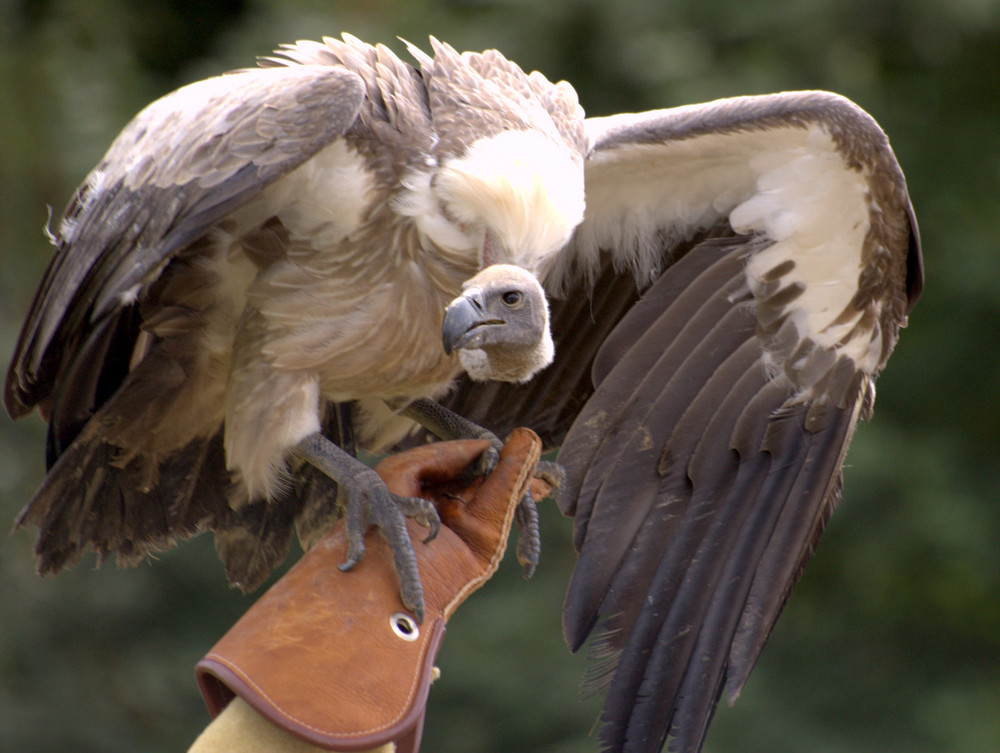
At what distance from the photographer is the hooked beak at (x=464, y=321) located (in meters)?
3.09

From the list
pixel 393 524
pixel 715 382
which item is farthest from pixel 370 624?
pixel 715 382

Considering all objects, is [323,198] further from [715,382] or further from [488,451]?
[715,382]

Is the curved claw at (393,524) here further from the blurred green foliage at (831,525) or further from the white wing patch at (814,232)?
the blurred green foliage at (831,525)

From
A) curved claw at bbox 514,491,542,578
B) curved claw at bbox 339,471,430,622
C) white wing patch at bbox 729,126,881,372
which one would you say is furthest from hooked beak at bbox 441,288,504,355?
white wing patch at bbox 729,126,881,372

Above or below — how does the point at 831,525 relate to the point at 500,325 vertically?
below

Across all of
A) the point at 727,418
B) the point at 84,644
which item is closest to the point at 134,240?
the point at 727,418

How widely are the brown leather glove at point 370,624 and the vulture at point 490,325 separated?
0.28ft

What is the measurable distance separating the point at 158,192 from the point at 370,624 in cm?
115

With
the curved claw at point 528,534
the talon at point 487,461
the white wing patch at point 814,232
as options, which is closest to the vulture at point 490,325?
the white wing patch at point 814,232

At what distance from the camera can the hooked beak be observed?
309 cm

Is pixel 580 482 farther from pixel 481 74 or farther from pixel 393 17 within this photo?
pixel 393 17

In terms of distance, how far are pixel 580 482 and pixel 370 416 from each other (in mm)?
711

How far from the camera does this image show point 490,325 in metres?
3.14

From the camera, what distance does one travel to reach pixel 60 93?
8.23m
